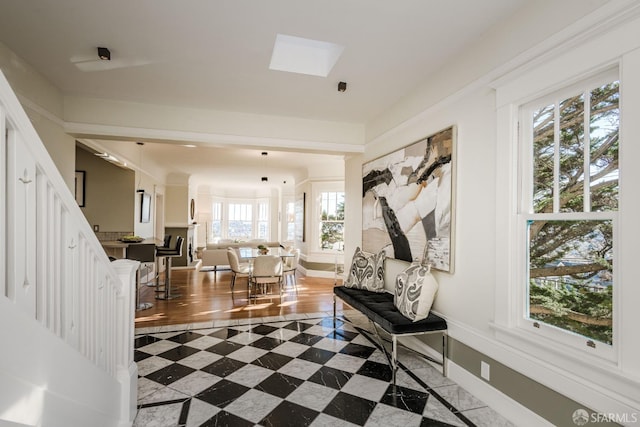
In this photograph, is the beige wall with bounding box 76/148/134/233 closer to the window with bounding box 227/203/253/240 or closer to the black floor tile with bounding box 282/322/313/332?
the black floor tile with bounding box 282/322/313/332

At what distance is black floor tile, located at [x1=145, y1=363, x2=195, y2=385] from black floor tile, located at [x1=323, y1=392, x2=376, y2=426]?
4.30 feet

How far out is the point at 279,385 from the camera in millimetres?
2641

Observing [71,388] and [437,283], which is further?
[437,283]

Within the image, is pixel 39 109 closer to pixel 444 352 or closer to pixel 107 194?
pixel 107 194

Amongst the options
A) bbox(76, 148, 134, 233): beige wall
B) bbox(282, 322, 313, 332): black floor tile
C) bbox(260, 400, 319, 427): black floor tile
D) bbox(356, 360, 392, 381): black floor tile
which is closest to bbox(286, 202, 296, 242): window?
bbox(76, 148, 134, 233): beige wall

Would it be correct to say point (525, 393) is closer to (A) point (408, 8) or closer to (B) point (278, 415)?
(B) point (278, 415)

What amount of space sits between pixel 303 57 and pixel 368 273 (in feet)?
7.80

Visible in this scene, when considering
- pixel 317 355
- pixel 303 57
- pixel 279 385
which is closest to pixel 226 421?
pixel 279 385

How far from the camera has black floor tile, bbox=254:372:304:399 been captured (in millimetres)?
2539

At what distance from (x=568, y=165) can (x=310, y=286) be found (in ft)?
17.3

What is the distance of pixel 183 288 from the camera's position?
633 cm

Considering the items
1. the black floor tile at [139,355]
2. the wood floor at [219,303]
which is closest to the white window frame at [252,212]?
the wood floor at [219,303]

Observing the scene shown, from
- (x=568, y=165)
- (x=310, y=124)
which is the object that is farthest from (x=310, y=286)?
(x=568, y=165)

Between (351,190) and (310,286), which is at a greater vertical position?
(351,190)
